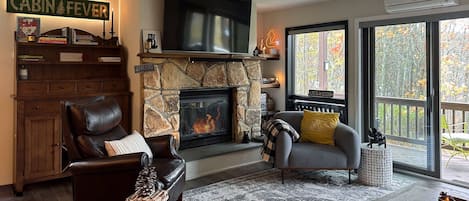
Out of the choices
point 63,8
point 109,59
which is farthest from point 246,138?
point 63,8

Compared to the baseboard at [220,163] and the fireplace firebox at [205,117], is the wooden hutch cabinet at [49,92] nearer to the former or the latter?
the fireplace firebox at [205,117]

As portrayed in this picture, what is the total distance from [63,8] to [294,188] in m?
3.30

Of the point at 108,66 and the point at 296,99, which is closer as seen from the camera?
the point at 108,66

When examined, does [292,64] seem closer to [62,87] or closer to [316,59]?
[316,59]

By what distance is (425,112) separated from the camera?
4250mm

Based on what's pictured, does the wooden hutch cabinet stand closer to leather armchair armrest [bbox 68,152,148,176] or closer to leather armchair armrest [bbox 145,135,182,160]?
leather armchair armrest [bbox 145,135,182,160]

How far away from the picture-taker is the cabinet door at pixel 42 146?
3727 millimetres

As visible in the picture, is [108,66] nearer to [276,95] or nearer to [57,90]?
[57,90]

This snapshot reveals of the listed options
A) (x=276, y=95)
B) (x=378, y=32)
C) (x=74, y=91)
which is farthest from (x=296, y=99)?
(x=74, y=91)

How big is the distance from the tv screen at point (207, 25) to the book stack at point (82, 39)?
860 mm

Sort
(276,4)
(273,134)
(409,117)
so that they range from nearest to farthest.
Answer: (273,134) < (409,117) < (276,4)

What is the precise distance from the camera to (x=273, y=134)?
13.1 feet

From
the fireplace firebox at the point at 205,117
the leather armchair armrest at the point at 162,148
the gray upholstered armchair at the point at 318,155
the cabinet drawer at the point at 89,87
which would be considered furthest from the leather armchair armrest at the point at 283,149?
the cabinet drawer at the point at 89,87

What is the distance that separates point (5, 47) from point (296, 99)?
414 cm
